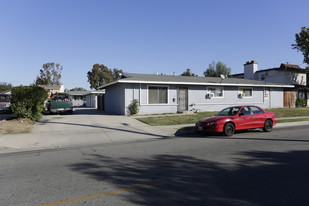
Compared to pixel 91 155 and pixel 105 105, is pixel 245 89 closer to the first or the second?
pixel 105 105

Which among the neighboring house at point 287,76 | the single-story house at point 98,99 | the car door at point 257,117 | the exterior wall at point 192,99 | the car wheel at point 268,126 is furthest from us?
the single-story house at point 98,99

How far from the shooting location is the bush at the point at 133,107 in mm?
19000

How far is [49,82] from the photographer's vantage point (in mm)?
79688

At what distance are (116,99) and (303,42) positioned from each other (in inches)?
1053

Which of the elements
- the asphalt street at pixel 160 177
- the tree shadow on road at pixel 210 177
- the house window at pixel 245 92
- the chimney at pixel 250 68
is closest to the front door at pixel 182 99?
the house window at pixel 245 92

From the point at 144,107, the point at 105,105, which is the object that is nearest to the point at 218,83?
the point at 144,107

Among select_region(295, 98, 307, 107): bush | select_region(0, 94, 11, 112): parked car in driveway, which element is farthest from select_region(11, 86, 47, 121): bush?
select_region(295, 98, 307, 107): bush

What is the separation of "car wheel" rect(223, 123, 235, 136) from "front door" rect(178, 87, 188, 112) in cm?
1038

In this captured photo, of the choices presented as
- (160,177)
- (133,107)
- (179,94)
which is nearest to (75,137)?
(160,177)

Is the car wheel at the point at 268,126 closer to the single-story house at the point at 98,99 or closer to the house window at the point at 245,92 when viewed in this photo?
the house window at the point at 245,92

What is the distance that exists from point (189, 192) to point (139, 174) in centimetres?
144

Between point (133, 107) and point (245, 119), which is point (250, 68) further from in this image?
point (245, 119)

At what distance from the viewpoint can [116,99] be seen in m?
22.0

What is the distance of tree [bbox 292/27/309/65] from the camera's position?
31.1 m
